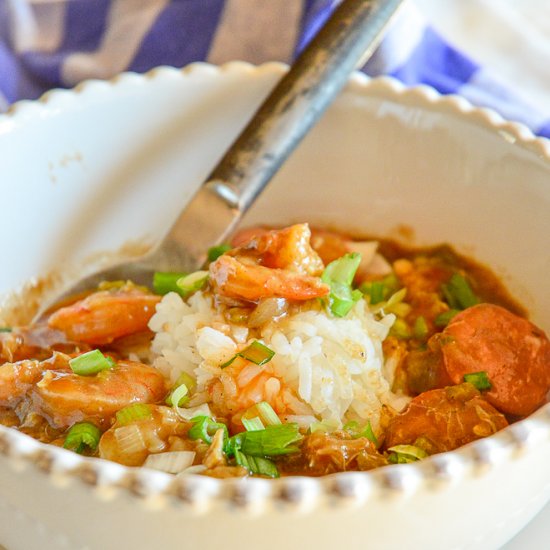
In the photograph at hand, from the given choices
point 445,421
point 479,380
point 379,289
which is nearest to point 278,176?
point 379,289

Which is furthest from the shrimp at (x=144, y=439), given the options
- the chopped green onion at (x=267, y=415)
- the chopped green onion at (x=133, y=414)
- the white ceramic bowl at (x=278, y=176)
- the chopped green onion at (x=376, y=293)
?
the white ceramic bowl at (x=278, y=176)

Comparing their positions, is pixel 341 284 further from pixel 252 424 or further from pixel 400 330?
Result: pixel 252 424

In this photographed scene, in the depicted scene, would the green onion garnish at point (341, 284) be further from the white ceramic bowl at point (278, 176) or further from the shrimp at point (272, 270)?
the white ceramic bowl at point (278, 176)

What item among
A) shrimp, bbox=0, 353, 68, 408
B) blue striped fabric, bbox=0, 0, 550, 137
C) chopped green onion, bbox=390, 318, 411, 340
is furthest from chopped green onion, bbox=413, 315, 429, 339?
blue striped fabric, bbox=0, 0, 550, 137

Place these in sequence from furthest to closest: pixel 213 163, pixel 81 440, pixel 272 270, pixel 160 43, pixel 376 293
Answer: pixel 160 43 < pixel 213 163 < pixel 376 293 < pixel 272 270 < pixel 81 440

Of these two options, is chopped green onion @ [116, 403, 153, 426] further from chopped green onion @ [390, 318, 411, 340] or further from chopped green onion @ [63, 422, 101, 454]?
chopped green onion @ [390, 318, 411, 340]
